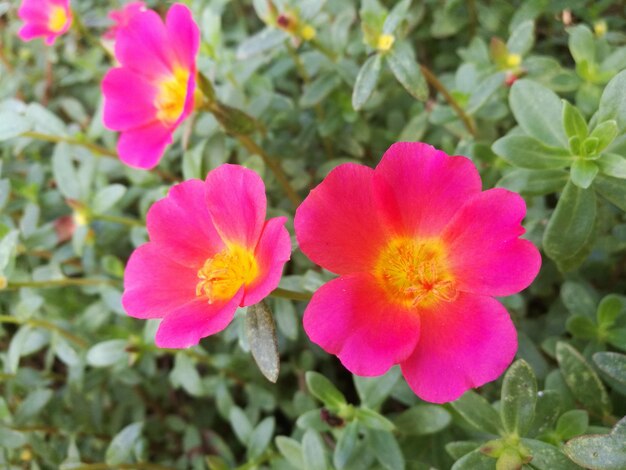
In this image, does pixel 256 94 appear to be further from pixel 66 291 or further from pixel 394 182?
pixel 394 182

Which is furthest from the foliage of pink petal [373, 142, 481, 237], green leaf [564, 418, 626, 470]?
pink petal [373, 142, 481, 237]

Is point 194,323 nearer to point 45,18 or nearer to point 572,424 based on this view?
point 572,424

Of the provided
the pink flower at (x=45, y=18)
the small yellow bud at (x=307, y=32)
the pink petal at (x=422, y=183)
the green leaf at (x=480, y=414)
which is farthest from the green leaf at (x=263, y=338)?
the pink flower at (x=45, y=18)

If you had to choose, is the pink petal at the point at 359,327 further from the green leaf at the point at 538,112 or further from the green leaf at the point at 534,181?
the green leaf at the point at 538,112

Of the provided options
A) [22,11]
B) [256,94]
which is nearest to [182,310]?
[256,94]

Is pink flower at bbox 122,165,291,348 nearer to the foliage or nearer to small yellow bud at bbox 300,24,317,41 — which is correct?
the foliage
